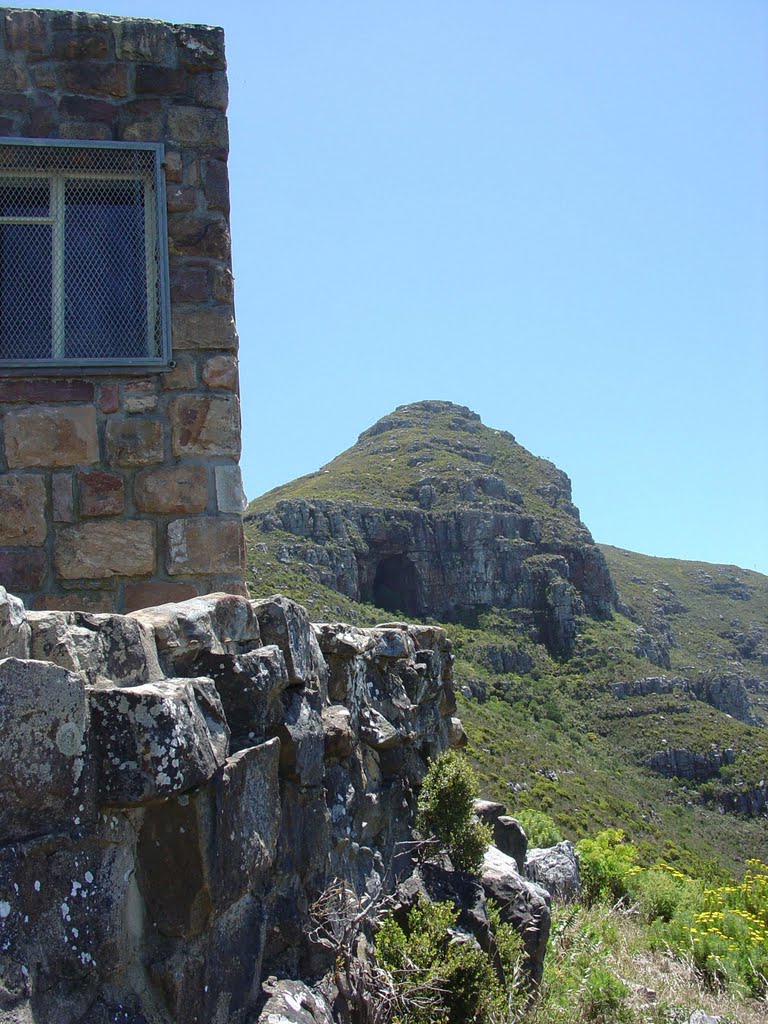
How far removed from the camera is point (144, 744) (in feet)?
6.70

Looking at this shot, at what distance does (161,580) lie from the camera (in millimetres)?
4023

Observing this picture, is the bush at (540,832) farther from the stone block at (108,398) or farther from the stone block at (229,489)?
the stone block at (108,398)

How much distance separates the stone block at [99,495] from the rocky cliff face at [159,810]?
1249 mm

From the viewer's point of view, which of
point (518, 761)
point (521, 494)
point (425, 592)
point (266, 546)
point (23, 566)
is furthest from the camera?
point (521, 494)

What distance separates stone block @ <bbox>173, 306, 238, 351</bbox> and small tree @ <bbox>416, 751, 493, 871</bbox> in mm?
2002

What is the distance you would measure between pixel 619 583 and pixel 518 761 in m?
50.4

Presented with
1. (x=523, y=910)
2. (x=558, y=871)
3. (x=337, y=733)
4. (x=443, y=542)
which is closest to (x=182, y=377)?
(x=337, y=733)

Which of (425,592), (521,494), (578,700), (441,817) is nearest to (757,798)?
(578,700)

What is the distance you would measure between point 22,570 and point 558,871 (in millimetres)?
4826

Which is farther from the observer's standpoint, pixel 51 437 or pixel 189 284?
pixel 189 284

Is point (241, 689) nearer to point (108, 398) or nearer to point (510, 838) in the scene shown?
point (108, 398)

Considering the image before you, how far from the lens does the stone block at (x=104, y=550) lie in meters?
3.95

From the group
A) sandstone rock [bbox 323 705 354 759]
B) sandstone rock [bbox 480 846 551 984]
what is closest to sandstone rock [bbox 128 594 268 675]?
sandstone rock [bbox 323 705 354 759]

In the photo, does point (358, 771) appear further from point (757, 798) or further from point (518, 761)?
point (757, 798)
